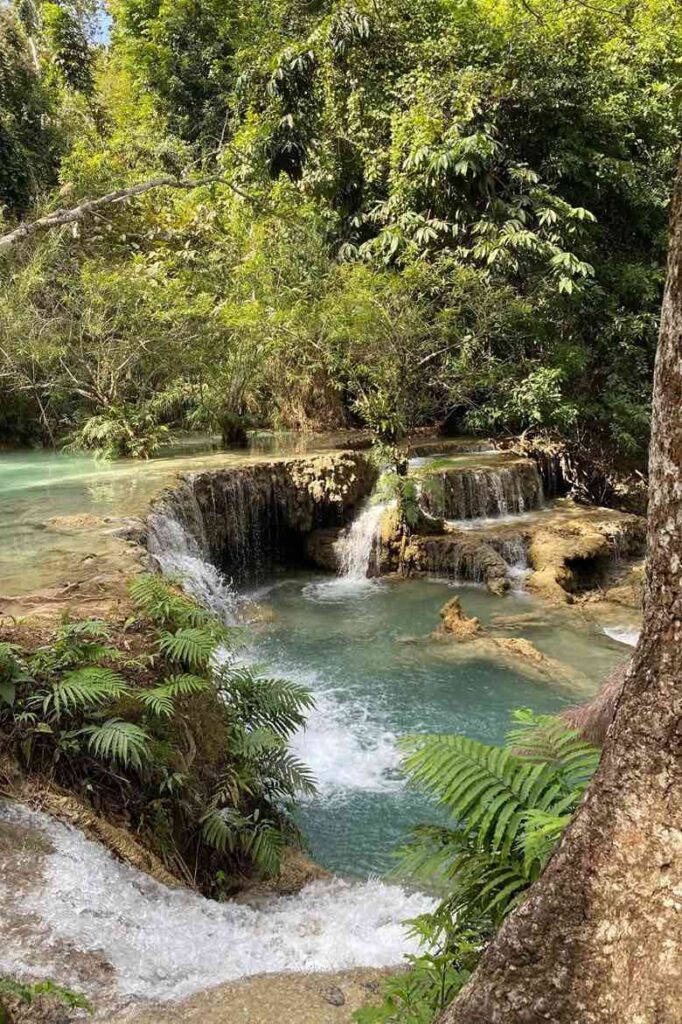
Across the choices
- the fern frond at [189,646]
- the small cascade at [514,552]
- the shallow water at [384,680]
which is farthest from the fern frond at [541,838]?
the small cascade at [514,552]

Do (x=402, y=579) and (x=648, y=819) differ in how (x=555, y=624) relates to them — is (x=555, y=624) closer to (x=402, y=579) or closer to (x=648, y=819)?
(x=402, y=579)

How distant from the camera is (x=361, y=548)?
464 inches

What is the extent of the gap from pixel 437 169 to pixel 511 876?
14.4 meters

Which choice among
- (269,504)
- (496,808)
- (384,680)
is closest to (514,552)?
(269,504)

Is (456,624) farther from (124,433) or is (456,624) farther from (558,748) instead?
(124,433)

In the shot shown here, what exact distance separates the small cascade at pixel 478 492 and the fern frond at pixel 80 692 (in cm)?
873

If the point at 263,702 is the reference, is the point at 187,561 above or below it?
above

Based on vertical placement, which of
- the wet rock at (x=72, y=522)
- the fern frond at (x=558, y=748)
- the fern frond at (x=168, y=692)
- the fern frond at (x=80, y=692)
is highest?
the wet rock at (x=72, y=522)

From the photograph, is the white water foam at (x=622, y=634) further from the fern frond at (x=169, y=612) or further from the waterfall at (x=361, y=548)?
the fern frond at (x=169, y=612)

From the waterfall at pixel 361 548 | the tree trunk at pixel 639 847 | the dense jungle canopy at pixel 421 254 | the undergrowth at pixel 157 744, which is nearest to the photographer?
the tree trunk at pixel 639 847

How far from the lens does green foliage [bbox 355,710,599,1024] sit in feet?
6.96

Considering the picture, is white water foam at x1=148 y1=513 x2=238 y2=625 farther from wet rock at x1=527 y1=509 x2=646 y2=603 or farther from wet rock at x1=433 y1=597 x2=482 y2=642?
wet rock at x1=527 y1=509 x2=646 y2=603

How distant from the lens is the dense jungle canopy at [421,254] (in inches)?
550

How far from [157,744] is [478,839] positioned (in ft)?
7.14
